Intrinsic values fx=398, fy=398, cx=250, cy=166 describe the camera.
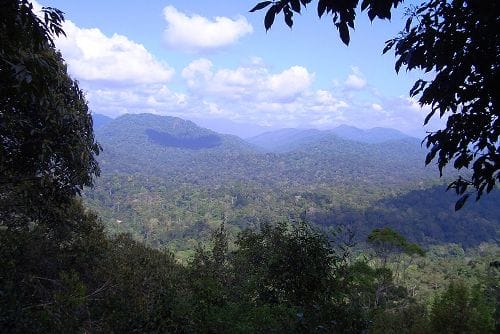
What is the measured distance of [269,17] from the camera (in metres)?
1.97

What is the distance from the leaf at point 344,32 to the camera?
2.02 m

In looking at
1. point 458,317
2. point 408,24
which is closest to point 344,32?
point 408,24

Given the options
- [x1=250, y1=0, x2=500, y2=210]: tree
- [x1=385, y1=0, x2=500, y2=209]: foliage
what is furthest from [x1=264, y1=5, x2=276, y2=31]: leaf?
[x1=385, y1=0, x2=500, y2=209]: foliage

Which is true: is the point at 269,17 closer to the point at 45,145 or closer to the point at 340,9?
the point at 340,9

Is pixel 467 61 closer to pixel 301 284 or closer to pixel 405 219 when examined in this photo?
pixel 301 284

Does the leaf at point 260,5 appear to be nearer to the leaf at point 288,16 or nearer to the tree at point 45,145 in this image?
the leaf at point 288,16

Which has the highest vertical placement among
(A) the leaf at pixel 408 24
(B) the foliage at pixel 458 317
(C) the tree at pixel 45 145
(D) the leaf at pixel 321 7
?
(A) the leaf at pixel 408 24

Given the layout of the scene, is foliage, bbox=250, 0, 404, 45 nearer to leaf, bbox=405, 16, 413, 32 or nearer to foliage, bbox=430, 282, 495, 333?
leaf, bbox=405, 16, 413, 32

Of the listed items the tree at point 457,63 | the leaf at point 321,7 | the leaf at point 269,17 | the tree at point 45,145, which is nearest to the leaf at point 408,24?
the tree at point 457,63

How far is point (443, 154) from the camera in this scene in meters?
2.38

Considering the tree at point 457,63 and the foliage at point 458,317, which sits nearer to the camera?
the tree at point 457,63

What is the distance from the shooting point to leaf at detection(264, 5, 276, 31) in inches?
77.2

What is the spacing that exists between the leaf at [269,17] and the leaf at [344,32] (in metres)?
0.35

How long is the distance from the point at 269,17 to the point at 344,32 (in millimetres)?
397
